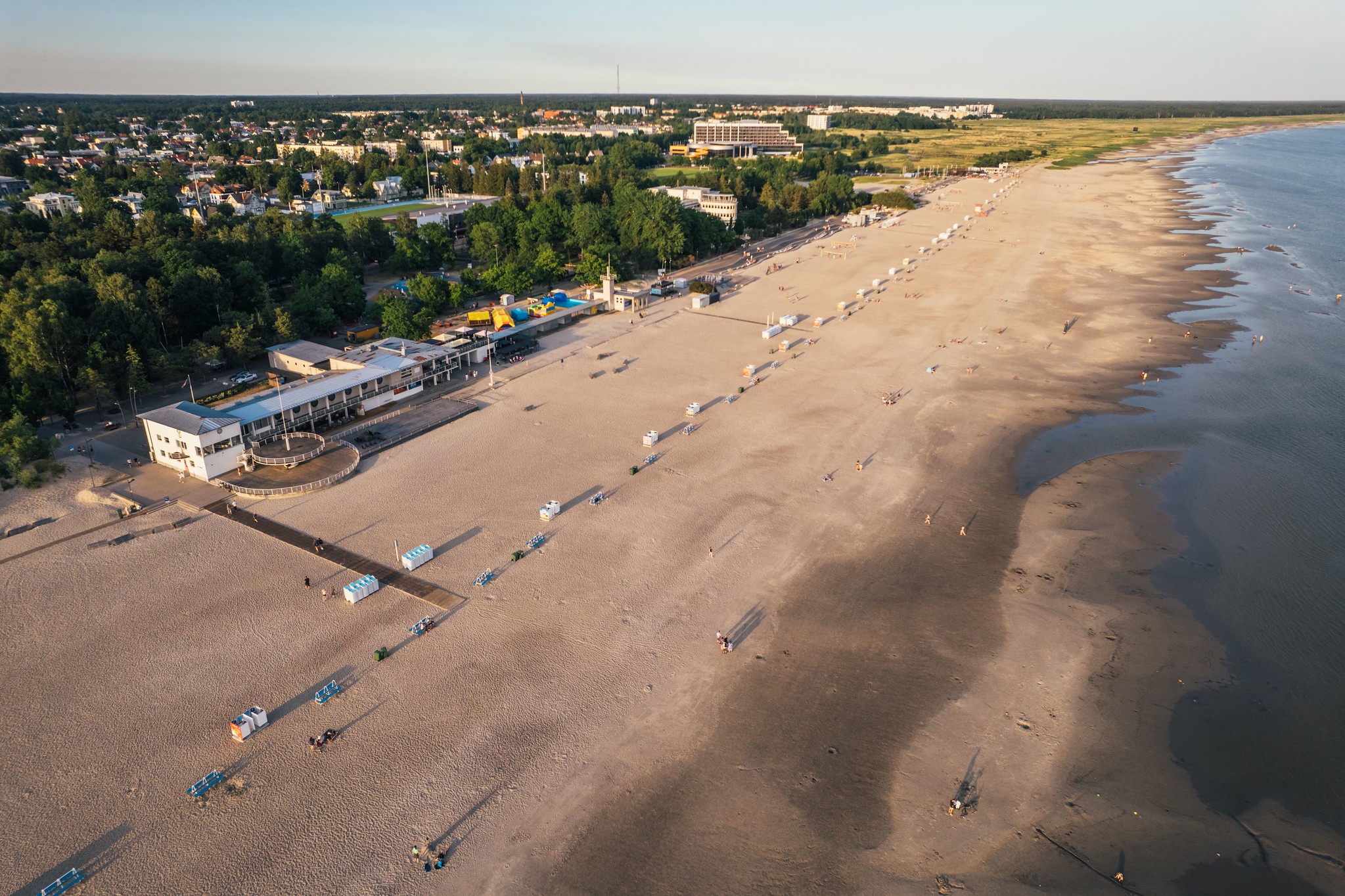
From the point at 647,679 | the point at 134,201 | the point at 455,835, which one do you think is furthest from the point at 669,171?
the point at 455,835

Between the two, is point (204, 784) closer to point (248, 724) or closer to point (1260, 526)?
point (248, 724)

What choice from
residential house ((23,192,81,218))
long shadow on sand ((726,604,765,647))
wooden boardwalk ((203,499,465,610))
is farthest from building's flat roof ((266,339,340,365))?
residential house ((23,192,81,218))

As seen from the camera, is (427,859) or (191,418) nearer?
(427,859)

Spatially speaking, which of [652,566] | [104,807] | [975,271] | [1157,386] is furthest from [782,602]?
[975,271]

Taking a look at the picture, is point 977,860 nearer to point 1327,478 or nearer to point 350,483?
point 350,483

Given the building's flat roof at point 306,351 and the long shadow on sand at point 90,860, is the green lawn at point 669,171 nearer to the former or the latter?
the building's flat roof at point 306,351
